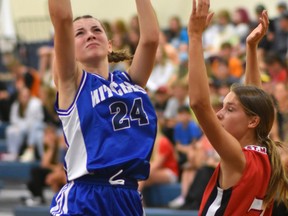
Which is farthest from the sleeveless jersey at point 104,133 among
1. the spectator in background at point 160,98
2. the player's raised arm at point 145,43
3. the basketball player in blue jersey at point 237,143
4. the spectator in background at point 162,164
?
the spectator in background at point 160,98

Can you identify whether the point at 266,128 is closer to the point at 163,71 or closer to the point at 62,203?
the point at 62,203

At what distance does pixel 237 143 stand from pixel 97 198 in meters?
0.78

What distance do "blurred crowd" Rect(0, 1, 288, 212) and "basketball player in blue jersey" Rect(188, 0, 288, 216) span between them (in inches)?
156

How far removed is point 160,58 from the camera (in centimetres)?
1403

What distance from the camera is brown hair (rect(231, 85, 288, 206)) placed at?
14.1 ft

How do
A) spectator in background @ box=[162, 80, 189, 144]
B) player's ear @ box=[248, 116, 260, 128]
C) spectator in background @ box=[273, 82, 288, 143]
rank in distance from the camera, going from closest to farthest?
player's ear @ box=[248, 116, 260, 128] < spectator in background @ box=[273, 82, 288, 143] < spectator in background @ box=[162, 80, 189, 144]

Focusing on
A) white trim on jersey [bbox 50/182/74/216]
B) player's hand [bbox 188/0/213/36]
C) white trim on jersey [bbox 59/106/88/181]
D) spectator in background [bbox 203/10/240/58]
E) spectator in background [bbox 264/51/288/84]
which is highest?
player's hand [bbox 188/0/213/36]

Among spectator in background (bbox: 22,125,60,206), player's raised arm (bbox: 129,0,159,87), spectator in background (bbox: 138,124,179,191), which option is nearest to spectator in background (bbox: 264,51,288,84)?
spectator in background (bbox: 138,124,179,191)

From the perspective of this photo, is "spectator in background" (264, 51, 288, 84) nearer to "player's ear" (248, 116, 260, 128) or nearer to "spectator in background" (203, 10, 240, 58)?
"spectator in background" (203, 10, 240, 58)

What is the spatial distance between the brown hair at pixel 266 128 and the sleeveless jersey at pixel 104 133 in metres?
0.56

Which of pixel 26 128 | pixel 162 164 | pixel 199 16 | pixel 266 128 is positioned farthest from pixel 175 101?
pixel 199 16

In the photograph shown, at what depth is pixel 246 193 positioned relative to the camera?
4215 millimetres

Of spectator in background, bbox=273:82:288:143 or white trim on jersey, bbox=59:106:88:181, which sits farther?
spectator in background, bbox=273:82:288:143

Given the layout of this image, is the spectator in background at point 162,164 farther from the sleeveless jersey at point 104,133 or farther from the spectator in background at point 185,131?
the sleeveless jersey at point 104,133
